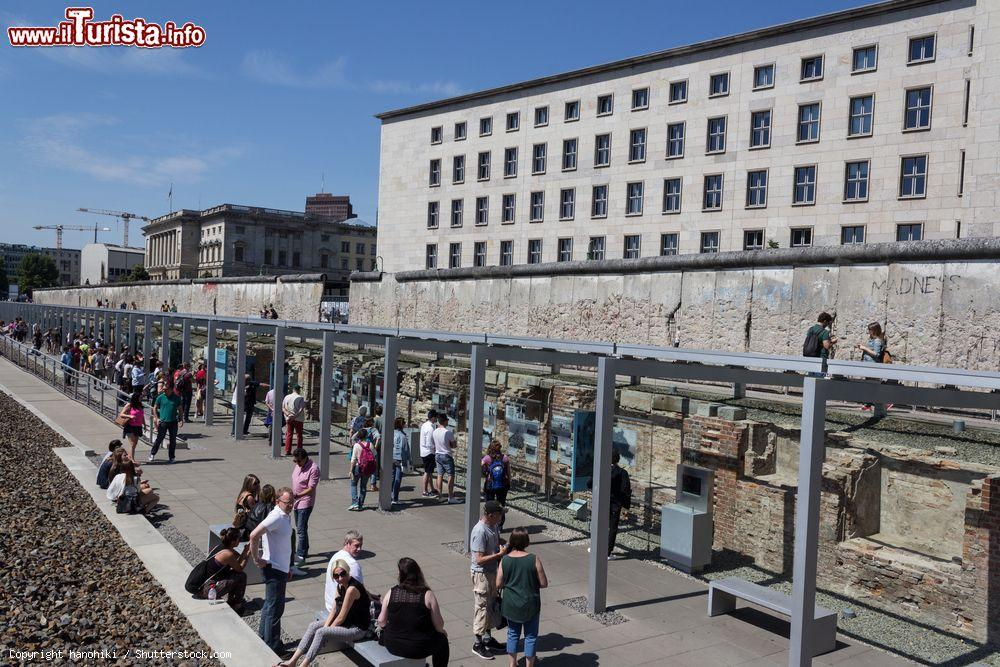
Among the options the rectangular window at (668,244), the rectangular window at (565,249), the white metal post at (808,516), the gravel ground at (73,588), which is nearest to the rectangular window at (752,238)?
the rectangular window at (668,244)

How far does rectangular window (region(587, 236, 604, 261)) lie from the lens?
40.5 metres

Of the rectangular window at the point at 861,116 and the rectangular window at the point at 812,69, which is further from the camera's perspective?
the rectangular window at the point at 812,69

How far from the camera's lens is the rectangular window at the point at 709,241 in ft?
119

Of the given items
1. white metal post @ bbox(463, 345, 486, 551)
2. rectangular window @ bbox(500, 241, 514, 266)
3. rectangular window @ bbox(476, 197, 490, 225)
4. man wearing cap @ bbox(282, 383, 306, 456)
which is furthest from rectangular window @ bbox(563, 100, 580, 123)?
white metal post @ bbox(463, 345, 486, 551)

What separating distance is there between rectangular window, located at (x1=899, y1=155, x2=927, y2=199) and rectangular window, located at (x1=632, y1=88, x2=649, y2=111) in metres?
12.4

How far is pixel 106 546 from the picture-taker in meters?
10.6

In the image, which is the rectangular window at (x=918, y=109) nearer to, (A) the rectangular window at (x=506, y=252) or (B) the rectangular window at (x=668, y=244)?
(B) the rectangular window at (x=668, y=244)

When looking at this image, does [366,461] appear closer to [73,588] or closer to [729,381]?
[73,588]

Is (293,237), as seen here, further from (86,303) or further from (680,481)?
(680,481)

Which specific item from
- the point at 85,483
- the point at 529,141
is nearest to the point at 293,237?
the point at 529,141

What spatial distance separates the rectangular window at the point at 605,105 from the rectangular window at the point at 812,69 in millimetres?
9664

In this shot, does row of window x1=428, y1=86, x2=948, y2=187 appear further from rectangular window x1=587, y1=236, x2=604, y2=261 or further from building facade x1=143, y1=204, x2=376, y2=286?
building facade x1=143, y1=204, x2=376, y2=286

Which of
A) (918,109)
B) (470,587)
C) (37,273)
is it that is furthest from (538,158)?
(37,273)

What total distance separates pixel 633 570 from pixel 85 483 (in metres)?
9.54
